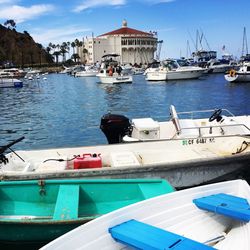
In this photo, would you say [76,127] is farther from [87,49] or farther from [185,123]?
[87,49]

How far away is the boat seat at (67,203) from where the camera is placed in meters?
6.89

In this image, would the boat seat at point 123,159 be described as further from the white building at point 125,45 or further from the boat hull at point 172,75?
the white building at point 125,45

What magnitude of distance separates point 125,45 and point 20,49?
4751 cm

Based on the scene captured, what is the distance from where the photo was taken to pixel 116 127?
1270cm

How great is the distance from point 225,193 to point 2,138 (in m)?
17.1

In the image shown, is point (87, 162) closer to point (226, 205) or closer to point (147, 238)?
point (226, 205)

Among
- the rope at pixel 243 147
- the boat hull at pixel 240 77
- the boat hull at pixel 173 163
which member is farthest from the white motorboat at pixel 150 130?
the boat hull at pixel 240 77

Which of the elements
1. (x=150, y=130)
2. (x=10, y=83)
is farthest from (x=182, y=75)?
(x=150, y=130)

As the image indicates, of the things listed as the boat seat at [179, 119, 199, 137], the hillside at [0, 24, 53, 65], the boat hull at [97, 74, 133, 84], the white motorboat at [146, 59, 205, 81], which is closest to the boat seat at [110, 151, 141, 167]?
the boat seat at [179, 119, 199, 137]

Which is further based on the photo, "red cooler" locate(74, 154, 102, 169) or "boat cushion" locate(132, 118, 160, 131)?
"boat cushion" locate(132, 118, 160, 131)

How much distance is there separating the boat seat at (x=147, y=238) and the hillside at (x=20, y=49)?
155 meters

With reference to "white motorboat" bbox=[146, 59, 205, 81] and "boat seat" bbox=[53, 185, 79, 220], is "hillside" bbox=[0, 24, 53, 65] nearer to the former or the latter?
"white motorboat" bbox=[146, 59, 205, 81]

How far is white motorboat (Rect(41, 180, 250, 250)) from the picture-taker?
4949 millimetres

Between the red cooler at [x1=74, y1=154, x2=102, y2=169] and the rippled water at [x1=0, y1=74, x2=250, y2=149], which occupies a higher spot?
the red cooler at [x1=74, y1=154, x2=102, y2=169]
